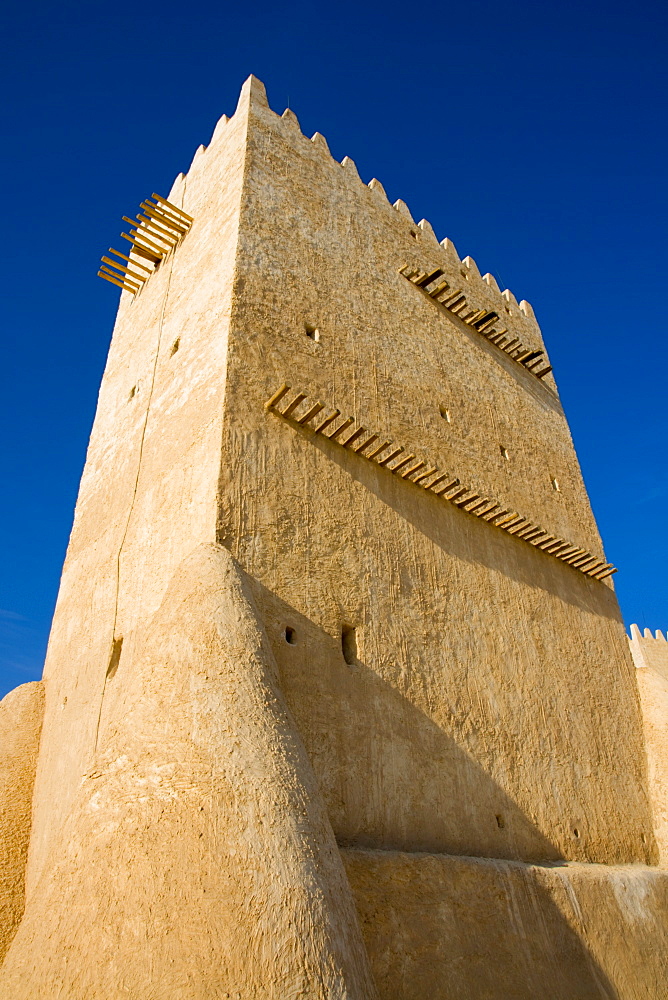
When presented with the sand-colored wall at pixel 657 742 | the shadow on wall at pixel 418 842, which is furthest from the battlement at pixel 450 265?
the shadow on wall at pixel 418 842

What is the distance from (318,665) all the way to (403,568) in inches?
71.6

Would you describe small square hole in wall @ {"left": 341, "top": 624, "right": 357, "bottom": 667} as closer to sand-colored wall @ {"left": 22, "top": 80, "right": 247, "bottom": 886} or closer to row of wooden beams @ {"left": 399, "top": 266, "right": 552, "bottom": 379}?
sand-colored wall @ {"left": 22, "top": 80, "right": 247, "bottom": 886}

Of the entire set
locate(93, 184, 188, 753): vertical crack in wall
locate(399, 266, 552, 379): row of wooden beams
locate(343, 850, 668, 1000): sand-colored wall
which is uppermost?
locate(399, 266, 552, 379): row of wooden beams

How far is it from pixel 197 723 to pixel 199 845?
815mm

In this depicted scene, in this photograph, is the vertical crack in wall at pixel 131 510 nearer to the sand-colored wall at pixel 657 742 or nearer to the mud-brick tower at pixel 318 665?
the mud-brick tower at pixel 318 665

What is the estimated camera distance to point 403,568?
791cm

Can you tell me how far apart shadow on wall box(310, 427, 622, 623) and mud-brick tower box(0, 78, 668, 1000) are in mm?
48

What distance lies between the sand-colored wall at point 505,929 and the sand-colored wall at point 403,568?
520 mm

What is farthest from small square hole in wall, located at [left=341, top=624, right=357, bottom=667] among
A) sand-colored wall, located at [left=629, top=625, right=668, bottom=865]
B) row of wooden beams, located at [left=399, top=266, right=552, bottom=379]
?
row of wooden beams, located at [left=399, top=266, right=552, bottom=379]

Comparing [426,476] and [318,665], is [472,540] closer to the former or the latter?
[426,476]

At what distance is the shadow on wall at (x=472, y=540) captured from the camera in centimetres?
816

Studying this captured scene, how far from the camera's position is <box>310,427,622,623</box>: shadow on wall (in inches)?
→ 321

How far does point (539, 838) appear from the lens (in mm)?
7629

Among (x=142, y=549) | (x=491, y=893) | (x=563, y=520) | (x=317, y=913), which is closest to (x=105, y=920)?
(x=317, y=913)
